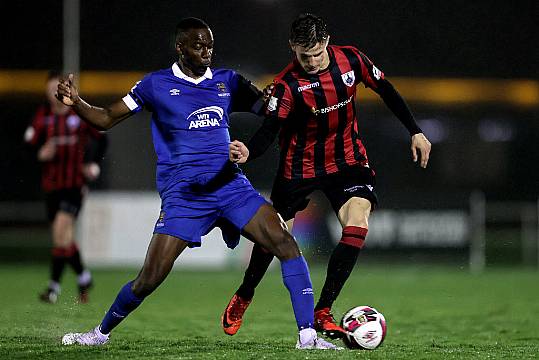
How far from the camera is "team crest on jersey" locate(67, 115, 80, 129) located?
33.0 ft

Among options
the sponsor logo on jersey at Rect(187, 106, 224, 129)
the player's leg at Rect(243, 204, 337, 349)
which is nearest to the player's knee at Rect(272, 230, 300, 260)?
the player's leg at Rect(243, 204, 337, 349)

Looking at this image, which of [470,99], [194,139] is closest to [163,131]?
[194,139]

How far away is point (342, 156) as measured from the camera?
643 centimetres

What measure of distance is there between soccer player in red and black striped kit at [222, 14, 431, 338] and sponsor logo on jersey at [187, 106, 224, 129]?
0.27 meters

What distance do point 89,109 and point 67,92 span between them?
0.55ft

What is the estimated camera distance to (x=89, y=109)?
5.76 m

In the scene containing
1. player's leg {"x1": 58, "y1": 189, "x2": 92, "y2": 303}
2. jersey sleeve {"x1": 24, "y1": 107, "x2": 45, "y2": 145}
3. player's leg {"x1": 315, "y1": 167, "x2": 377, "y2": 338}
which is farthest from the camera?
jersey sleeve {"x1": 24, "y1": 107, "x2": 45, "y2": 145}

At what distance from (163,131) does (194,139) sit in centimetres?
21

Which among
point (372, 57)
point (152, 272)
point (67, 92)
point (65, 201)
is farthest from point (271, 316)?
point (372, 57)

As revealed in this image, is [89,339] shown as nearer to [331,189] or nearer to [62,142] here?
[331,189]

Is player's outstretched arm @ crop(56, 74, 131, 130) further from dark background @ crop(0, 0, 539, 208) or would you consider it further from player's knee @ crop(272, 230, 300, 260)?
dark background @ crop(0, 0, 539, 208)

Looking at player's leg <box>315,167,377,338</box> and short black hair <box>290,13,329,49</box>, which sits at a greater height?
short black hair <box>290,13,329,49</box>

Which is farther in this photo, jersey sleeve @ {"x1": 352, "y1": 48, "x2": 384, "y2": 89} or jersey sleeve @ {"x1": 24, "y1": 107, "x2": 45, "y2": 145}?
jersey sleeve @ {"x1": 24, "y1": 107, "x2": 45, "y2": 145}

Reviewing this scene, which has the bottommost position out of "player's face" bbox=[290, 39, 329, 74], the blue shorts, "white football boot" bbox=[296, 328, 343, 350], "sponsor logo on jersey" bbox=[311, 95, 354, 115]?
"white football boot" bbox=[296, 328, 343, 350]
